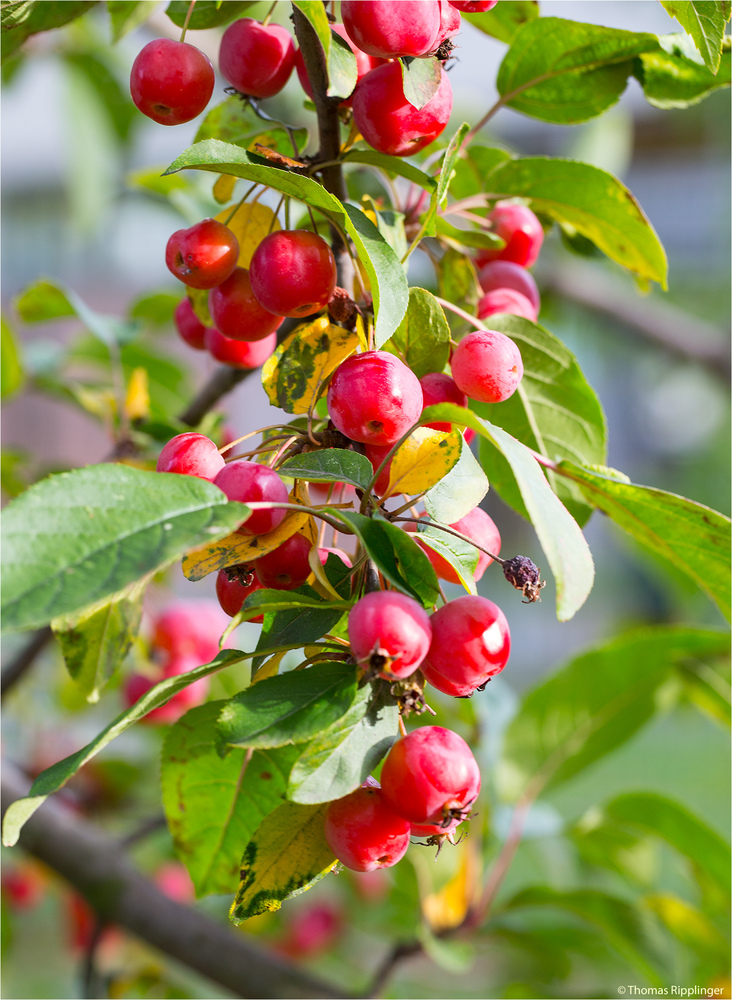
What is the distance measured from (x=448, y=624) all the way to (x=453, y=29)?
282mm

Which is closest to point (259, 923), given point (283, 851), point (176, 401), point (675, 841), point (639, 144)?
point (675, 841)

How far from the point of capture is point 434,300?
405mm

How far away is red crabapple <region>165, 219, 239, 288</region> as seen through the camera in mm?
424

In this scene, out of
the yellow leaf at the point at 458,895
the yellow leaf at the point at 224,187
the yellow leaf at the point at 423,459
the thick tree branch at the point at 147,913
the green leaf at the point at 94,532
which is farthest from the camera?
the yellow leaf at the point at 458,895

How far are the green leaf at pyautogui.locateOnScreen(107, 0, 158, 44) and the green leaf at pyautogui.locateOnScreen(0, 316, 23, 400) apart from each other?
48cm

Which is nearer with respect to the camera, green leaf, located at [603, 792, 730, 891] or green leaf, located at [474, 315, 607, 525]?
green leaf, located at [474, 315, 607, 525]

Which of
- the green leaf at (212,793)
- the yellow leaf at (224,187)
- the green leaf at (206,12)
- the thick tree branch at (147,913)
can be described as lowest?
the thick tree branch at (147,913)

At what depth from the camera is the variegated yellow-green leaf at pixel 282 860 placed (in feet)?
1.25

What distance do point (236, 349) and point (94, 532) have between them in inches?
Answer: 9.5

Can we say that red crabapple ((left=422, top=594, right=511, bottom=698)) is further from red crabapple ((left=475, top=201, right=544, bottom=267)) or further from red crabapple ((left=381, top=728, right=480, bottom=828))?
red crabapple ((left=475, top=201, right=544, bottom=267))

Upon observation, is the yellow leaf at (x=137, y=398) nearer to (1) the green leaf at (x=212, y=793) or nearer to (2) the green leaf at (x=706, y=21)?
(1) the green leaf at (x=212, y=793)

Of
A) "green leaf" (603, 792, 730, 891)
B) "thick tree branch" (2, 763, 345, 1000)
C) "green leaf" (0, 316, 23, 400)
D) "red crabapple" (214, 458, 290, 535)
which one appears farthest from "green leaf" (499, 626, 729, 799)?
"green leaf" (0, 316, 23, 400)

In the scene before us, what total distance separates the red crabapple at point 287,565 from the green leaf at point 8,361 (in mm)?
664

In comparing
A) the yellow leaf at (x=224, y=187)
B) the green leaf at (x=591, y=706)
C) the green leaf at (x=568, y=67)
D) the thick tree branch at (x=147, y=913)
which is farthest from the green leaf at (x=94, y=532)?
the green leaf at (x=591, y=706)
